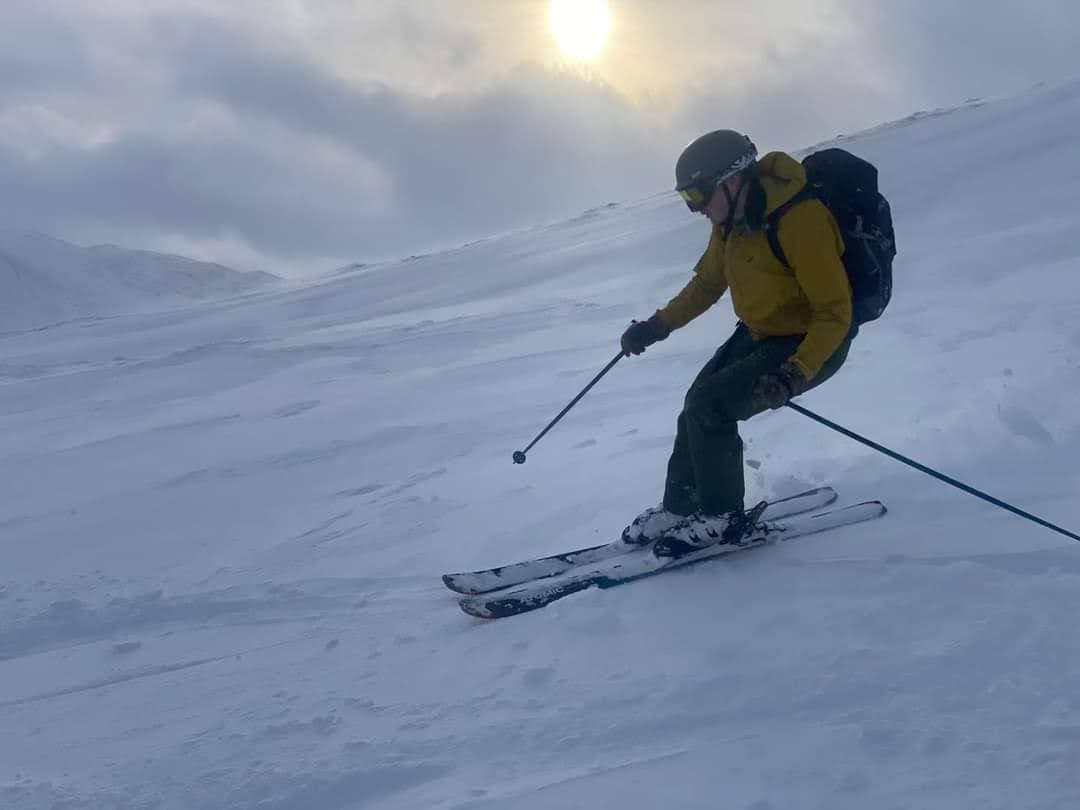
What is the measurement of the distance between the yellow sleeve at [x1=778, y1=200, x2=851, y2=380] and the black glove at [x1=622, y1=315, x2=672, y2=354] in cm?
104

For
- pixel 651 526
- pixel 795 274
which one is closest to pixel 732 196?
pixel 795 274

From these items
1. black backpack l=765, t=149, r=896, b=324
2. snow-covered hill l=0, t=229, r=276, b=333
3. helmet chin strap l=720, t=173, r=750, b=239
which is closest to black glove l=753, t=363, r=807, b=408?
black backpack l=765, t=149, r=896, b=324

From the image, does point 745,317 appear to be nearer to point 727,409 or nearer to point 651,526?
point 727,409

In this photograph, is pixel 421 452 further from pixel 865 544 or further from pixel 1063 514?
pixel 1063 514

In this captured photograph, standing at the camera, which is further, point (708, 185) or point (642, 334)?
point (642, 334)

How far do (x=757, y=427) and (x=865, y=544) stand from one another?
2.21 metres

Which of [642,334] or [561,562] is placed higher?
[642,334]

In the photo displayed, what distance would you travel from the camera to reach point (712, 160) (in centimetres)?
331

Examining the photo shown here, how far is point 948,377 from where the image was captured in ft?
19.2

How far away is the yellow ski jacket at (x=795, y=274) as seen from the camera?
322 centimetres

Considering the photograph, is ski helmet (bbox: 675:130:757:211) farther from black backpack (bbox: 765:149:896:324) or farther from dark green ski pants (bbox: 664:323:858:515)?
dark green ski pants (bbox: 664:323:858:515)

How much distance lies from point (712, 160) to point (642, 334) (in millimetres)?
1091

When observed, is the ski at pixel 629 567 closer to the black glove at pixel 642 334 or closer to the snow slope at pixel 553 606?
the snow slope at pixel 553 606

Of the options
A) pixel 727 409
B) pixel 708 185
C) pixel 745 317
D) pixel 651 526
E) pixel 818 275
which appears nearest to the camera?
pixel 818 275
